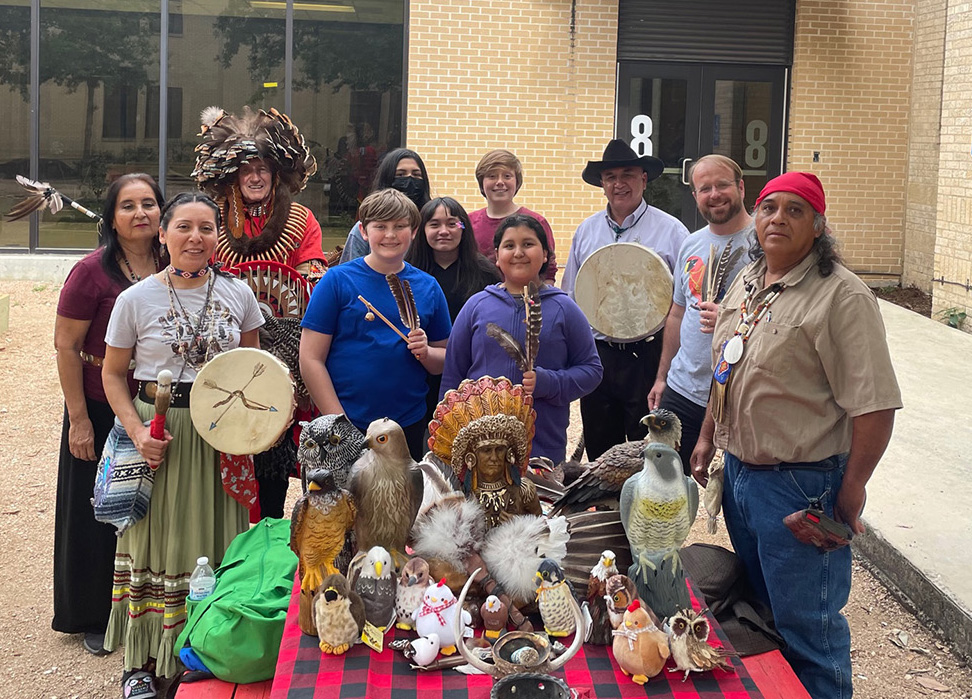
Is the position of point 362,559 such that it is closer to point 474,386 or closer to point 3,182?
point 474,386

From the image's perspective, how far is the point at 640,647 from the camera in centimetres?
236

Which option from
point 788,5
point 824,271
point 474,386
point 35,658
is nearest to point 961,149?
point 788,5

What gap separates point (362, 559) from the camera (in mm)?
2613

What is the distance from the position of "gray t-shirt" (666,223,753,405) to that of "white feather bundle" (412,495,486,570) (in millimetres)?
1683

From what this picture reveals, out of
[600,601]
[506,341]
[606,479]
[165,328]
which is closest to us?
[600,601]

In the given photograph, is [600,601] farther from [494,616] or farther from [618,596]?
[494,616]

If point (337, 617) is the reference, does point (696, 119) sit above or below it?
above

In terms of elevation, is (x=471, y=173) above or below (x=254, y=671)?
above

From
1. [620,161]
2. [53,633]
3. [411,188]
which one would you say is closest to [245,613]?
[53,633]

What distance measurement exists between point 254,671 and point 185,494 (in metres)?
0.78

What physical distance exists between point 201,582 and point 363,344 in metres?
1.04

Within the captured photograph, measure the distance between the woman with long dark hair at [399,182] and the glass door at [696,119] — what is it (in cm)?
707

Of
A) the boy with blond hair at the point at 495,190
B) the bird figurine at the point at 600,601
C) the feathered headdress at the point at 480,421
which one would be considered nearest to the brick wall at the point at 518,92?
the boy with blond hair at the point at 495,190

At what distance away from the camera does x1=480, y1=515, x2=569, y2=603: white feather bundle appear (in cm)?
260
